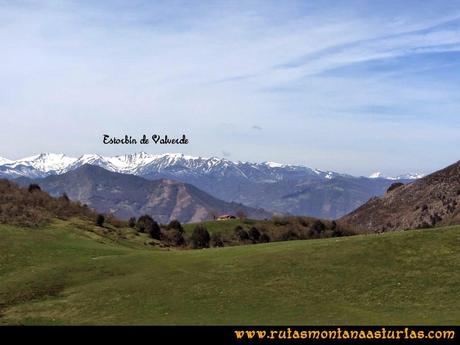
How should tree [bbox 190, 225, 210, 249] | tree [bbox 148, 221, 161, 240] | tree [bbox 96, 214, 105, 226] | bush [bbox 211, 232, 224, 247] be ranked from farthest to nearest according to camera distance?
bush [bbox 211, 232, 224, 247]
tree [bbox 190, 225, 210, 249]
tree [bbox 148, 221, 161, 240]
tree [bbox 96, 214, 105, 226]

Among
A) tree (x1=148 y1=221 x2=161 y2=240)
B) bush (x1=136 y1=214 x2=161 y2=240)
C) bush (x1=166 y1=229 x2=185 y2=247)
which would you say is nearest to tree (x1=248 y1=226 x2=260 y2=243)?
bush (x1=166 y1=229 x2=185 y2=247)

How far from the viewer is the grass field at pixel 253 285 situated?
40.8 meters

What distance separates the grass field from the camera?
40750 millimetres

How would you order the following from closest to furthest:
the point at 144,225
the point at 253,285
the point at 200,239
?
the point at 253,285, the point at 144,225, the point at 200,239

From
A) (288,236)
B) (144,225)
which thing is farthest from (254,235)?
(144,225)

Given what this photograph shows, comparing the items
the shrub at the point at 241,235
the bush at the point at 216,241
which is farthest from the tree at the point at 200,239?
the shrub at the point at 241,235

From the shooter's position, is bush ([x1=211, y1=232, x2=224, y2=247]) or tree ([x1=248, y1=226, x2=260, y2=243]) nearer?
bush ([x1=211, y1=232, x2=224, y2=247])

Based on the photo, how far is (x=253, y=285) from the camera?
49812 mm

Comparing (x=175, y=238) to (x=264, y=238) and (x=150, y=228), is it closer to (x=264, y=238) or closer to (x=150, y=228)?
(x=150, y=228)

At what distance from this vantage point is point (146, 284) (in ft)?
170

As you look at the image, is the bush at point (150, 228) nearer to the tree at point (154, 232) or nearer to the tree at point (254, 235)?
the tree at point (154, 232)

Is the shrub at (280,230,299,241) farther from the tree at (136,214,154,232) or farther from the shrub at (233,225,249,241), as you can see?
the tree at (136,214,154,232)
